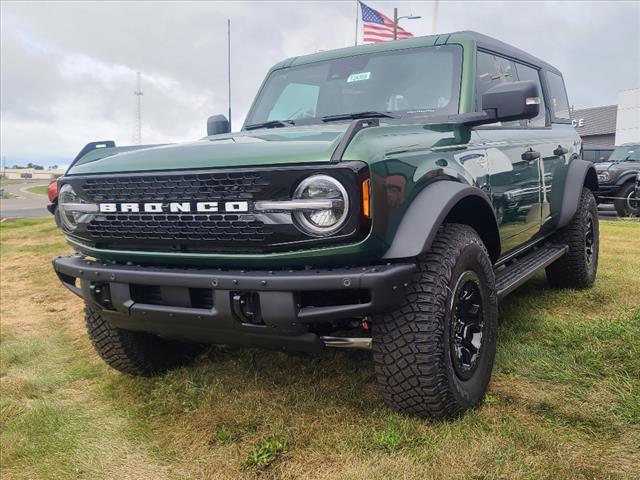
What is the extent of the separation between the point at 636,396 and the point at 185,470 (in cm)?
208

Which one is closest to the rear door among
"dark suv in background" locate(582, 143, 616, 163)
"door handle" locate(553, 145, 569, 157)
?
"door handle" locate(553, 145, 569, 157)

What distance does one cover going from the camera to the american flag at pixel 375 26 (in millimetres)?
15117

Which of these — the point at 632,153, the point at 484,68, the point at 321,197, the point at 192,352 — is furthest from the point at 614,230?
the point at 321,197

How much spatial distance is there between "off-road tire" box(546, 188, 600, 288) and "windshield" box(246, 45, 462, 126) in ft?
6.61

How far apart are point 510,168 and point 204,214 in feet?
6.43

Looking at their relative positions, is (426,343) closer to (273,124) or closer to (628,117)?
(273,124)

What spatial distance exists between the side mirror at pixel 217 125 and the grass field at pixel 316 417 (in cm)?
160

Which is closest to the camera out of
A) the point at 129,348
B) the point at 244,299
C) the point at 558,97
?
the point at 244,299

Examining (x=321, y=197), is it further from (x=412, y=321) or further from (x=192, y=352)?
(x=192, y=352)

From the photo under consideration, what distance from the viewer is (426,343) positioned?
2.39 meters

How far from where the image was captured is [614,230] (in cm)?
938

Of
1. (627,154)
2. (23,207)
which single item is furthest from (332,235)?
(23,207)

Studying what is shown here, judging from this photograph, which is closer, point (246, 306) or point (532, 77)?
point (246, 306)

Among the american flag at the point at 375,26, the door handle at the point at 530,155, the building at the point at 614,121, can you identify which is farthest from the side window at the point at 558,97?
the building at the point at 614,121
